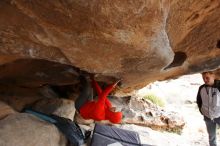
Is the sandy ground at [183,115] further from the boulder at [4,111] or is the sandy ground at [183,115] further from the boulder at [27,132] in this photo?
the boulder at [4,111]

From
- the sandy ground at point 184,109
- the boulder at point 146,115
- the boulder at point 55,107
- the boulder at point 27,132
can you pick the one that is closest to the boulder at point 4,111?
the boulder at point 27,132

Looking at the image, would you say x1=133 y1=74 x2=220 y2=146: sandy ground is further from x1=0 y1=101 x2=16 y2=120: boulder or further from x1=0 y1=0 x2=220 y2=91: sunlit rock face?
x1=0 y1=101 x2=16 y2=120: boulder

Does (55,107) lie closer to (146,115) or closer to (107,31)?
(107,31)

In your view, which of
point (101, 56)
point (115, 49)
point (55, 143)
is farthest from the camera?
point (55, 143)

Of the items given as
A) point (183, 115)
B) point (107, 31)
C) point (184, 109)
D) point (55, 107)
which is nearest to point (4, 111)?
point (55, 107)

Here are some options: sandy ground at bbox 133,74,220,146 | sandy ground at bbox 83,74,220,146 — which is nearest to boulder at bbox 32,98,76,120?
sandy ground at bbox 83,74,220,146

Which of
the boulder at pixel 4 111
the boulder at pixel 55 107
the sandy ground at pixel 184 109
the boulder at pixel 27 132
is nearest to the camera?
the boulder at pixel 27 132

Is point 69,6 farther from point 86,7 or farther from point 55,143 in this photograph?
point 55,143

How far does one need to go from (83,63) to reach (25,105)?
232 cm

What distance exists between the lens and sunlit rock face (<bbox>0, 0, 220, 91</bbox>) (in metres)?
2.57

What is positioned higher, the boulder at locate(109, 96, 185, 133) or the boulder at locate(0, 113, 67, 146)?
the boulder at locate(109, 96, 185, 133)

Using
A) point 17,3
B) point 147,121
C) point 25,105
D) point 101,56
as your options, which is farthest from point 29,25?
point 147,121

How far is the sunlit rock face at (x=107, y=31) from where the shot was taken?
2572 millimetres

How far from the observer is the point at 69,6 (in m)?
2.49
